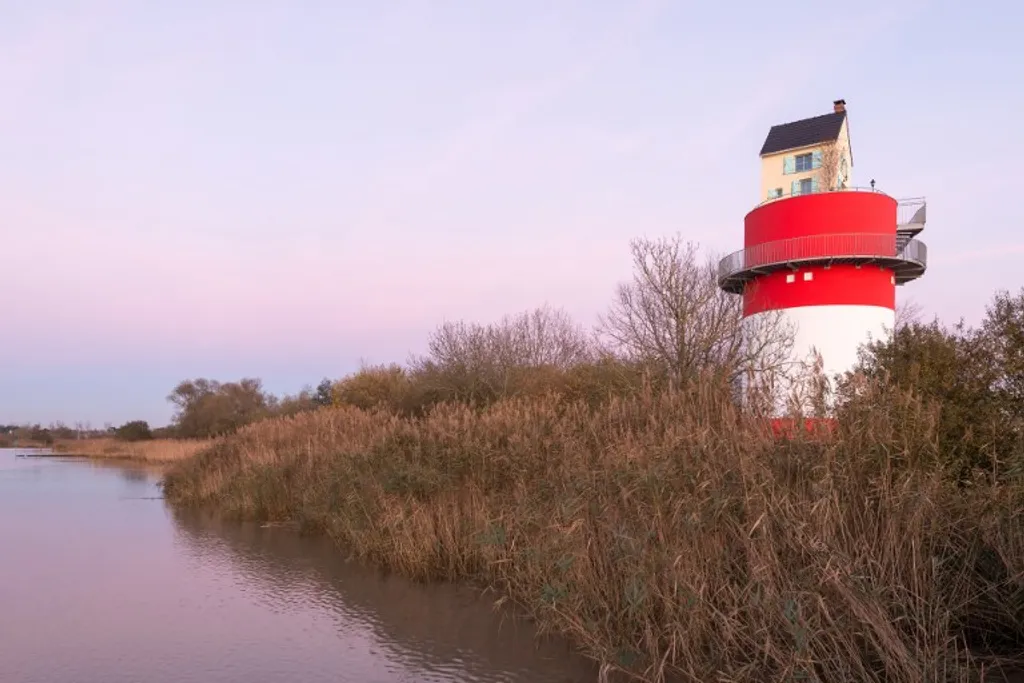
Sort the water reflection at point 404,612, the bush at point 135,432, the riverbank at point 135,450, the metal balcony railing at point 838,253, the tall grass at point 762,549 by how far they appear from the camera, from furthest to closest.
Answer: the bush at point 135,432 → the riverbank at point 135,450 → the metal balcony railing at point 838,253 → the water reflection at point 404,612 → the tall grass at point 762,549

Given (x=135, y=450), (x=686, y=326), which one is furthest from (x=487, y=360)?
(x=135, y=450)

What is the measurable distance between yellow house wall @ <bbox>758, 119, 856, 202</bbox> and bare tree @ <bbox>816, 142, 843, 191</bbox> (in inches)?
16.6

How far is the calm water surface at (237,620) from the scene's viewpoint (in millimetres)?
5883

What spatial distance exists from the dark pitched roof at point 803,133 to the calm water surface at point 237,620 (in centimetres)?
1908

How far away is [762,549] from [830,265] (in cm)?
1572

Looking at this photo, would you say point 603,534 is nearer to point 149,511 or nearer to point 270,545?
point 270,545

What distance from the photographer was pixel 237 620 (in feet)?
24.4

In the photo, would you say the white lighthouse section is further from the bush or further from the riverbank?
the bush

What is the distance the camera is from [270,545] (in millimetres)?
11789

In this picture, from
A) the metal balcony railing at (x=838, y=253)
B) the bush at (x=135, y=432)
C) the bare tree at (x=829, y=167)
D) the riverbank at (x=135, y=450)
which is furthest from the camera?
the bush at (x=135, y=432)

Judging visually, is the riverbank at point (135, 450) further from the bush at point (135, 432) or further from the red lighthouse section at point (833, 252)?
the red lighthouse section at point (833, 252)

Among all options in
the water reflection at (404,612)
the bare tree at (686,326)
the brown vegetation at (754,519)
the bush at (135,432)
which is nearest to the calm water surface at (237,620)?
the water reflection at (404,612)

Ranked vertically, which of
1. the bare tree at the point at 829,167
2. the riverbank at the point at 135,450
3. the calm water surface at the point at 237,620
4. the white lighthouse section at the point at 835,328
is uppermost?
the bare tree at the point at 829,167

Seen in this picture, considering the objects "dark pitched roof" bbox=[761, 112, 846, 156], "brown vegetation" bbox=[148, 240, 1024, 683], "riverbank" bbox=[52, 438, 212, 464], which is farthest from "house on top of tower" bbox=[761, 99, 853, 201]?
"riverbank" bbox=[52, 438, 212, 464]
